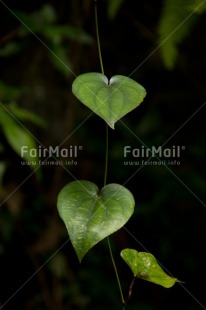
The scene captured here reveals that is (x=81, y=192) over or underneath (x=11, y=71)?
over

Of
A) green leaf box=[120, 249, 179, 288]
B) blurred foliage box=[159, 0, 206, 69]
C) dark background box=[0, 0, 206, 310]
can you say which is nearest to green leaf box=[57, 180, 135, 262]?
green leaf box=[120, 249, 179, 288]

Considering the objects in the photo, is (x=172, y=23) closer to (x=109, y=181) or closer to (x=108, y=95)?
(x=108, y=95)

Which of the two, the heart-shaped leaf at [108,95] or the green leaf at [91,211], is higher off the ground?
the heart-shaped leaf at [108,95]

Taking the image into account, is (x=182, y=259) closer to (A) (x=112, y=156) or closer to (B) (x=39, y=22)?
(A) (x=112, y=156)

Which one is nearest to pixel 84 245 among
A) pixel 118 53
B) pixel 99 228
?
pixel 99 228

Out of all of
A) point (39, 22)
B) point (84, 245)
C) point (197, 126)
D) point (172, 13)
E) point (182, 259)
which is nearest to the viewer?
point (84, 245)

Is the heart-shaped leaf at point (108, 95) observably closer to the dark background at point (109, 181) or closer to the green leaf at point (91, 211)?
the green leaf at point (91, 211)

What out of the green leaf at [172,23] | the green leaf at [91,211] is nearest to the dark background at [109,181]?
the green leaf at [172,23]

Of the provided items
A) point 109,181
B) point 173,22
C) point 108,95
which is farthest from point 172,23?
point 109,181
